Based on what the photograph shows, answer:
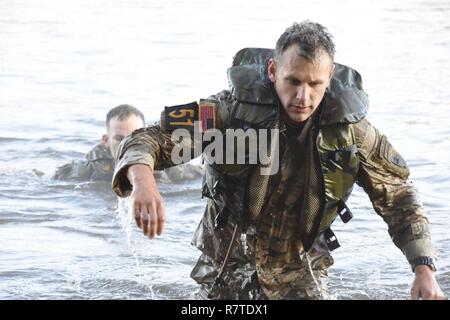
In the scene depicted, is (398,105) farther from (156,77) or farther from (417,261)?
(417,261)

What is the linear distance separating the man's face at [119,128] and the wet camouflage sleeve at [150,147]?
400 cm

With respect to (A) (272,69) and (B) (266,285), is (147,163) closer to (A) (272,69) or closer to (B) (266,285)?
(A) (272,69)

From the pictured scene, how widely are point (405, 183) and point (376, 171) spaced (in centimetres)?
16

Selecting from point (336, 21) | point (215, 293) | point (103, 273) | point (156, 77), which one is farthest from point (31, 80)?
point (215, 293)

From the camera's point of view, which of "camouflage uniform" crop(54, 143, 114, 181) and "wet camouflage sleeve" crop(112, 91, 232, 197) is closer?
"wet camouflage sleeve" crop(112, 91, 232, 197)

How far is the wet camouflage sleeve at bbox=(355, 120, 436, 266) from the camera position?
5004 mm

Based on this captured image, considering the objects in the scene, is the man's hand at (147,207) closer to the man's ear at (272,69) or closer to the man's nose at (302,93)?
the man's nose at (302,93)

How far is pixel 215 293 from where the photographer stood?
523cm

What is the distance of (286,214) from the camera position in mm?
5113

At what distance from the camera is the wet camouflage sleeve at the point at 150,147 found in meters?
4.59

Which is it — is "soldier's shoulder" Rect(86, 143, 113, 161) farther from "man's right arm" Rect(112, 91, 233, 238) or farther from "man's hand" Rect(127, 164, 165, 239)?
"man's hand" Rect(127, 164, 165, 239)

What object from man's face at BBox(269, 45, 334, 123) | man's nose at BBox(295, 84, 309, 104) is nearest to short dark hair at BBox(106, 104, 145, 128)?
man's face at BBox(269, 45, 334, 123)

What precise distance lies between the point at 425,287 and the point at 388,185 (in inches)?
24.3

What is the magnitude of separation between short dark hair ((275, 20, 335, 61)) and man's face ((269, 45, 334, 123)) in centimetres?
2
